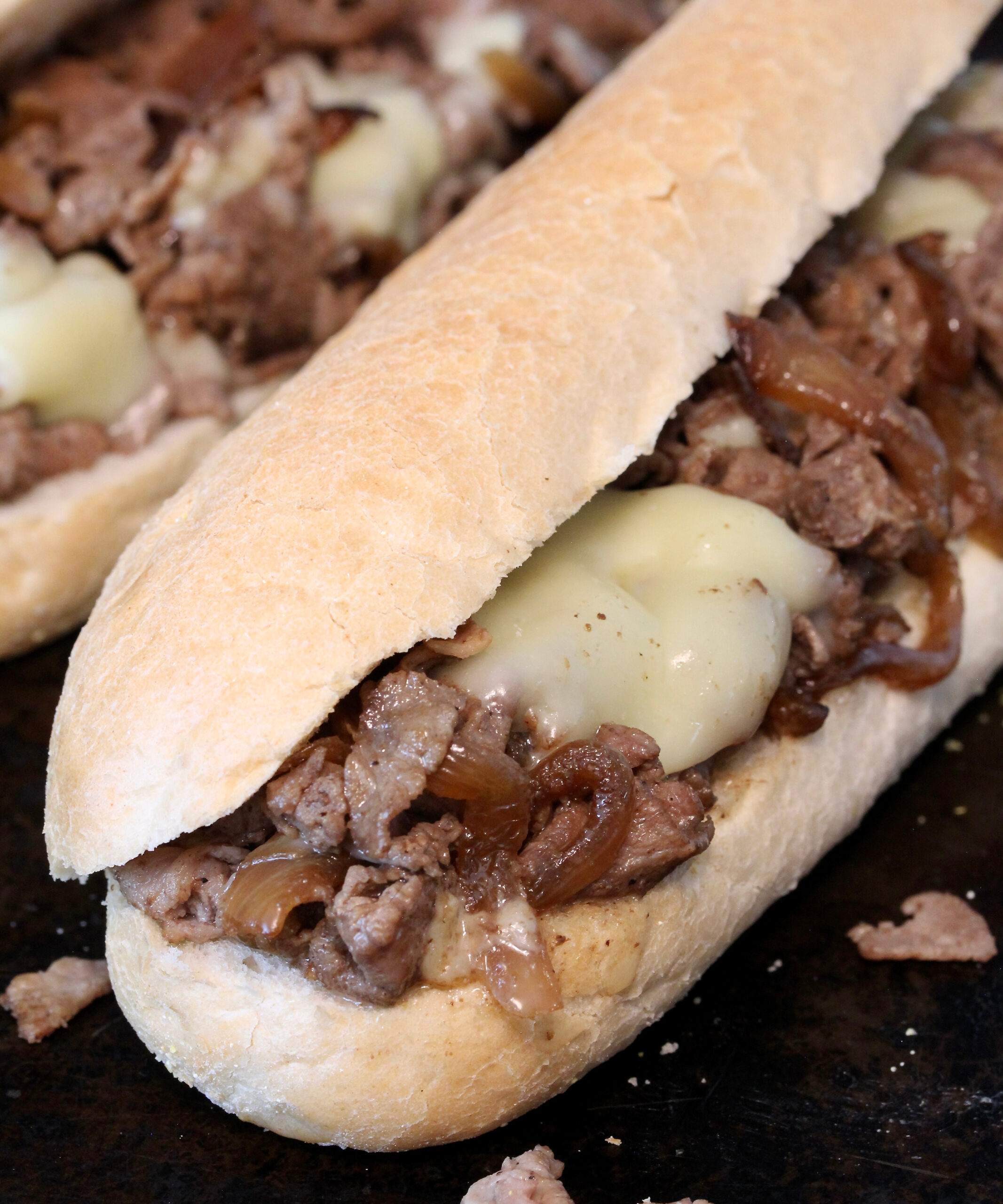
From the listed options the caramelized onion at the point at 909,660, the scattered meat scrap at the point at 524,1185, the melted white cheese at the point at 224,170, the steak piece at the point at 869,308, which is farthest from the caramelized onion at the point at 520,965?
the melted white cheese at the point at 224,170

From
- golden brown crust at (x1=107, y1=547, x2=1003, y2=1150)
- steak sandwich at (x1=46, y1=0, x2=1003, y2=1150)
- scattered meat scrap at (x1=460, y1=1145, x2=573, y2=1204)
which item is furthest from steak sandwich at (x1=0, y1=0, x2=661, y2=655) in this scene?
scattered meat scrap at (x1=460, y1=1145, x2=573, y2=1204)

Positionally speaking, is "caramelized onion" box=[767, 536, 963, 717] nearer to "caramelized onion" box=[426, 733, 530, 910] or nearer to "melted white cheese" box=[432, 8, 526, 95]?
"caramelized onion" box=[426, 733, 530, 910]

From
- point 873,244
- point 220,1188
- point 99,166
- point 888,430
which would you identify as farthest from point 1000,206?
point 220,1188

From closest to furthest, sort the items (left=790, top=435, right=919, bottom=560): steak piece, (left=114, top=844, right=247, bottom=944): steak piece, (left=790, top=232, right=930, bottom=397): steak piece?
(left=114, top=844, right=247, bottom=944): steak piece → (left=790, top=435, right=919, bottom=560): steak piece → (left=790, top=232, right=930, bottom=397): steak piece

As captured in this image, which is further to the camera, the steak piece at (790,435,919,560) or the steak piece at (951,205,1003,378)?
the steak piece at (951,205,1003,378)

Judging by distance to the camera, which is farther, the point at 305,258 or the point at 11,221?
the point at 305,258

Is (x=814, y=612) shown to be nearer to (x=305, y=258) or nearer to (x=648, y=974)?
(x=648, y=974)
